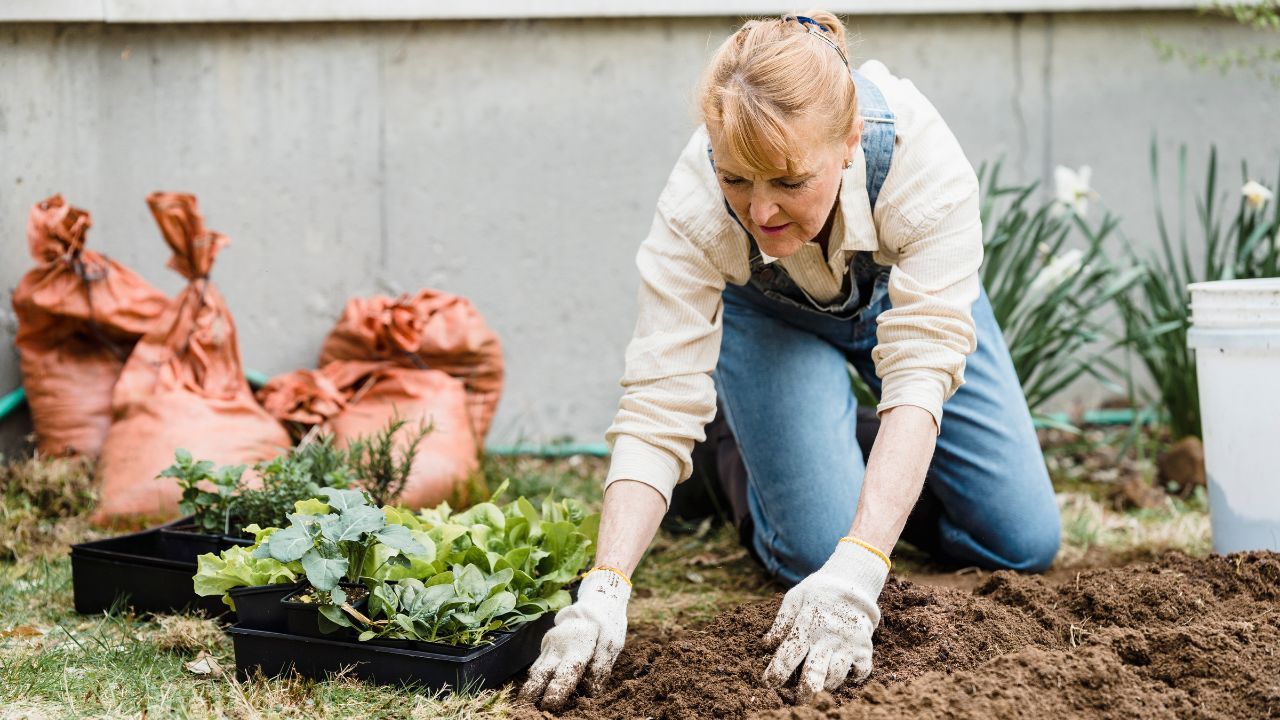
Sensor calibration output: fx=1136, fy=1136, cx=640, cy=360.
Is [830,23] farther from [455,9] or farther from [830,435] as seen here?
[455,9]

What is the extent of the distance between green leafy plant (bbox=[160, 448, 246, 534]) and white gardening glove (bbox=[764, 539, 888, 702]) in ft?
3.78

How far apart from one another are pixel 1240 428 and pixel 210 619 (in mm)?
2099

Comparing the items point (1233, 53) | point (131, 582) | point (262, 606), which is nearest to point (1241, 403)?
point (262, 606)

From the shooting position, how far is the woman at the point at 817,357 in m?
1.73

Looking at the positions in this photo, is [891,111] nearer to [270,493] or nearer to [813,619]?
[813,619]

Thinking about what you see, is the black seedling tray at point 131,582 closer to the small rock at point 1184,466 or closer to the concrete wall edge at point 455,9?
the concrete wall edge at point 455,9

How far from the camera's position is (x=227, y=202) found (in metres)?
3.46

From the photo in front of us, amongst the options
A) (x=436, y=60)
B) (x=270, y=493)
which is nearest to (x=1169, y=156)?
(x=436, y=60)

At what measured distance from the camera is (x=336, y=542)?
5.58 ft

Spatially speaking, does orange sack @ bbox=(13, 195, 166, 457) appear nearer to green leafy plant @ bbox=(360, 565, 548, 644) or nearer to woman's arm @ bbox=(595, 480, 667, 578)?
green leafy plant @ bbox=(360, 565, 548, 644)

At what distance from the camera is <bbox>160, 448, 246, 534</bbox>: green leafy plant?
2.22 metres

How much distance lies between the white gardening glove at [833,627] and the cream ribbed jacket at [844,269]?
319 millimetres

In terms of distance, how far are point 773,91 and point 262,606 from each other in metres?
1.14

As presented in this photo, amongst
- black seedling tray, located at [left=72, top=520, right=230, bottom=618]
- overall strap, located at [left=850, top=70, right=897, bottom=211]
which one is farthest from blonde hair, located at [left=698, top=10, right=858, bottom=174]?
black seedling tray, located at [left=72, top=520, right=230, bottom=618]
